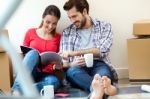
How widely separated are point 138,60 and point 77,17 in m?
0.62

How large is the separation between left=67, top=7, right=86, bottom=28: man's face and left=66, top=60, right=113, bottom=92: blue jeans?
35 centimetres

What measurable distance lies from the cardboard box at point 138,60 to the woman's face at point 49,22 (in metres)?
0.65

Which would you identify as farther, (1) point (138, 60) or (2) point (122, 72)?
(2) point (122, 72)

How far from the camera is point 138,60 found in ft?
7.83

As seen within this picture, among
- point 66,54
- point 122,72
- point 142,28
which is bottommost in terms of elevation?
point 122,72

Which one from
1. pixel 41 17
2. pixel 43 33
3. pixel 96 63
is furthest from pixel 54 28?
pixel 96 63

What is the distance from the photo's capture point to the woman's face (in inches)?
97.6

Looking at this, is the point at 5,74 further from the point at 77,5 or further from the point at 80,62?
the point at 77,5

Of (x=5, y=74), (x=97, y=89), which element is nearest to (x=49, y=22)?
(x=5, y=74)

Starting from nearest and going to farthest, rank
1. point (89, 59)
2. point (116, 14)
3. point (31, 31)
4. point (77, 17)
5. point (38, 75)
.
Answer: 1. point (89, 59)
2. point (38, 75)
3. point (77, 17)
4. point (31, 31)
5. point (116, 14)

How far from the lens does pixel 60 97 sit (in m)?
2.03

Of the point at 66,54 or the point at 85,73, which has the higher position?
the point at 66,54

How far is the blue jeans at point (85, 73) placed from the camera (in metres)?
2.13

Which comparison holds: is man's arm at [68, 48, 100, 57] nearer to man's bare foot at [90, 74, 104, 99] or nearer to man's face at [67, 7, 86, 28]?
man's face at [67, 7, 86, 28]
